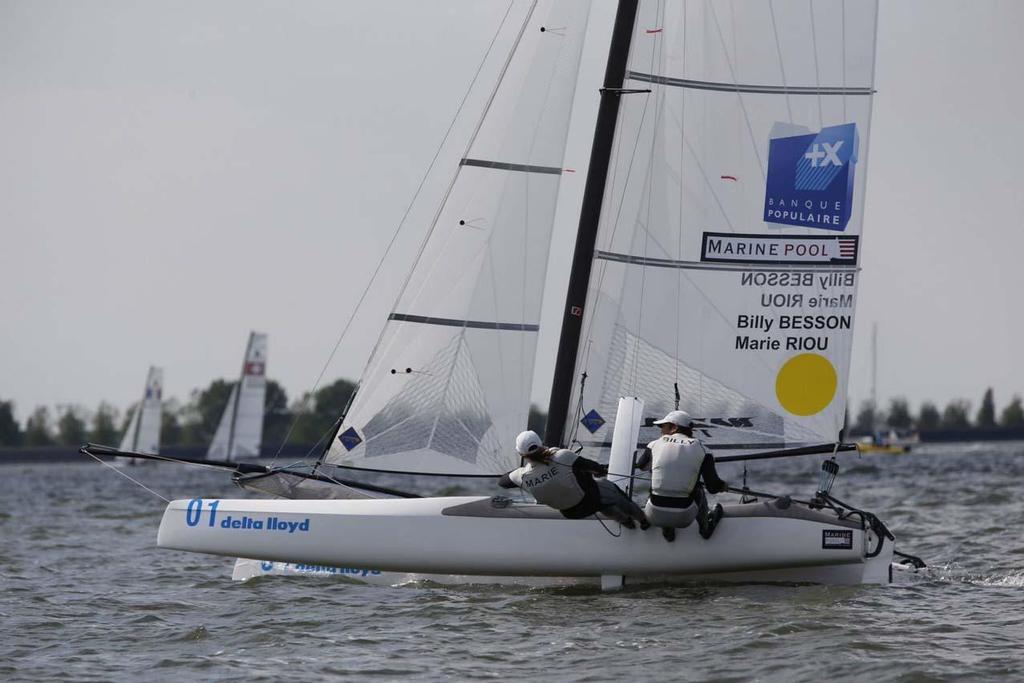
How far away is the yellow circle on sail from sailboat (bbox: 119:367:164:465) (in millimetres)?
50030

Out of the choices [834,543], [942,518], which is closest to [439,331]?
[834,543]

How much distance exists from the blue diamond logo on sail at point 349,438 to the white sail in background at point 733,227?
1.87m

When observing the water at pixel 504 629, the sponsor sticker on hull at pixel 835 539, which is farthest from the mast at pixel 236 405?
Answer: the sponsor sticker on hull at pixel 835 539

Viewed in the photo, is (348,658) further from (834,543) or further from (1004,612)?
(1004,612)

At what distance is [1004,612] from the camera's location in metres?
9.63

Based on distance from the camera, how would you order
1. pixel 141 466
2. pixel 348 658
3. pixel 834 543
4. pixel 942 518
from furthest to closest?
pixel 141 466, pixel 942 518, pixel 834 543, pixel 348 658

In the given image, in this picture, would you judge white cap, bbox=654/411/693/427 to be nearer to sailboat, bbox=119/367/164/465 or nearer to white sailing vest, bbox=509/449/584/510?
white sailing vest, bbox=509/449/584/510

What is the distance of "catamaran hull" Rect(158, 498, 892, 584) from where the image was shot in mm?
10336

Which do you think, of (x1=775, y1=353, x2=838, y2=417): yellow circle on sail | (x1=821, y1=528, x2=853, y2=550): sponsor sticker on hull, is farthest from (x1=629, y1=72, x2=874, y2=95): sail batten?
(x1=821, y1=528, x2=853, y2=550): sponsor sticker on hull

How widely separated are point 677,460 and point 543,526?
1188 millimetres

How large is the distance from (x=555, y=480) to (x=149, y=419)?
5204 centimetres

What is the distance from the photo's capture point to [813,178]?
38.5ft

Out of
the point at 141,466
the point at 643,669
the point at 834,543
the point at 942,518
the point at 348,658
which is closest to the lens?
the point at 643,669

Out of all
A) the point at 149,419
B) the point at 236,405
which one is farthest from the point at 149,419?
the point at 236,405
